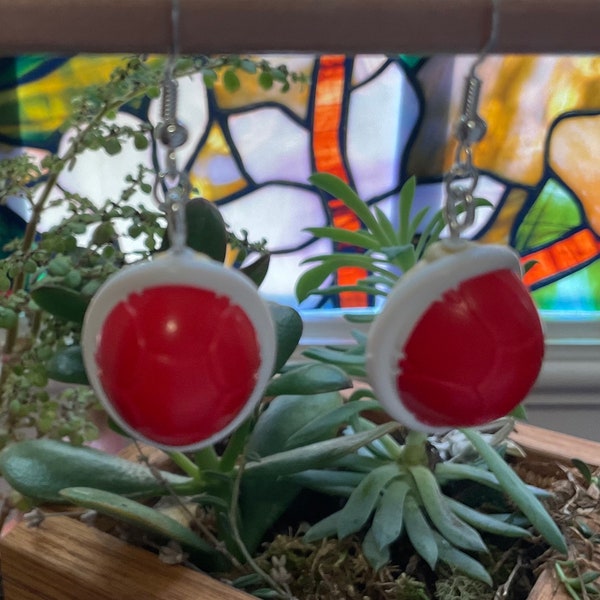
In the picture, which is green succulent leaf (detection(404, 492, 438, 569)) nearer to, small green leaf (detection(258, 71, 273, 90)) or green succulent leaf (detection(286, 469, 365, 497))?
green succulent leaf (detection(286, 469, 365, 497))

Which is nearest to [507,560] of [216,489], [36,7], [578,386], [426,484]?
[426,484]

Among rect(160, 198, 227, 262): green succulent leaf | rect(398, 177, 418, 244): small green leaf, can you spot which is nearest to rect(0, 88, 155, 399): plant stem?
rect(160, 198, 227, 262): green succulent leaf

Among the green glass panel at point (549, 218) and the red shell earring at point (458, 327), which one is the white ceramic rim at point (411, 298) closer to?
the red shell earring at point (458, 327)

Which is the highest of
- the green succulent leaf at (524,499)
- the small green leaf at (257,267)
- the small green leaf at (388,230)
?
the small green leaf at (388,230)

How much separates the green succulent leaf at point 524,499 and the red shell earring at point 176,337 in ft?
0.85

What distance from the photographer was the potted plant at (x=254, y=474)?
1.65 ft

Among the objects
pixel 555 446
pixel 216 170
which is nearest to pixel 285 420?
pixel 555 446

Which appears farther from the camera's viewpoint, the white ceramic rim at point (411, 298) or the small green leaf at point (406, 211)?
the small green leaf at point (406, 211)

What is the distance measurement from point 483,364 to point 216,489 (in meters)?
0.27

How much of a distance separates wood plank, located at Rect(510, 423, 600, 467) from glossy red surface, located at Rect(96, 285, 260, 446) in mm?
370

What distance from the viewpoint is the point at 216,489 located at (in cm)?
54

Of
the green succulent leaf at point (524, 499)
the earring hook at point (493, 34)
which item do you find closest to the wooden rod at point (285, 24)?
the earring hook at point (493, 34)

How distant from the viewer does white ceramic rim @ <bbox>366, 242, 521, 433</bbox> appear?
33 cm

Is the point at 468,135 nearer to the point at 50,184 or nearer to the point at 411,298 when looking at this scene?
the point at 411,298
